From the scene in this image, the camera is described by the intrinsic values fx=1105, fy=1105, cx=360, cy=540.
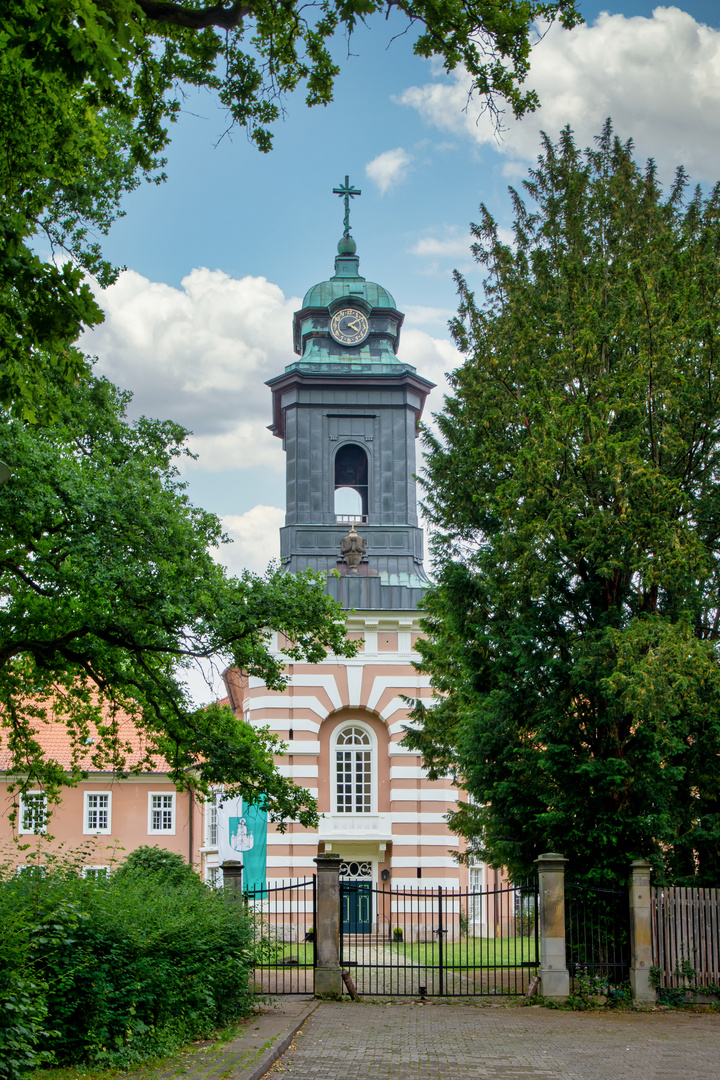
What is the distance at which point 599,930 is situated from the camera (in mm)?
18672

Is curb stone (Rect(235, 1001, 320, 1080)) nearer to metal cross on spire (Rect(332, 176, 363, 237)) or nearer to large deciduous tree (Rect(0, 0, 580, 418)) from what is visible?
large deciduous tree (Rect(0, 0, 580, 418))

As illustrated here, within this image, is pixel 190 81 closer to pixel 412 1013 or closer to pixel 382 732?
pixel 412 1013

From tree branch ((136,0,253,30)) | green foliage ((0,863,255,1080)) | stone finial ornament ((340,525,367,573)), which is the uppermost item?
tree branch ((136,0,253,30))

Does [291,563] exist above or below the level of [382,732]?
above

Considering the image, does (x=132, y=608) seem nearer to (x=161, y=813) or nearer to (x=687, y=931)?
(x=687, y=931)

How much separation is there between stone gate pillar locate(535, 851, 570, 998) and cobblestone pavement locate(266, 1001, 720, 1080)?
0.65 metres

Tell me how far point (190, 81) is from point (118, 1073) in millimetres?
9816

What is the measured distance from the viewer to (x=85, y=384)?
21.1 m

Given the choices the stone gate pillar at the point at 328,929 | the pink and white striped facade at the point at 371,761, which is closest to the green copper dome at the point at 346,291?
the pink and white striped facade at the point at 371,761

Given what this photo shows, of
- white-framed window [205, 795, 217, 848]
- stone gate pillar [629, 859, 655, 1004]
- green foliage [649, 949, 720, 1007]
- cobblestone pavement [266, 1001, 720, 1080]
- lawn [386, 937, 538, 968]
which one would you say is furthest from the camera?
white-framed window [205, 795, 217, 848]

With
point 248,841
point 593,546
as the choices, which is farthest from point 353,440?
point 593,546

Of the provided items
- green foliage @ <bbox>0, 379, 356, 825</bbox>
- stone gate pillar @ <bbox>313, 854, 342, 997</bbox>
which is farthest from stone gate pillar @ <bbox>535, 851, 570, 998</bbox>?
green foliage @ <bbox>0, 379, 356, 825</bbox>

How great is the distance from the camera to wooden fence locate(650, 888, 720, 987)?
1827 cm

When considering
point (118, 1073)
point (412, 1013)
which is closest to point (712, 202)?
point (412, 1013)
